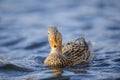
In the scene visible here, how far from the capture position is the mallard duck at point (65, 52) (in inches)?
620

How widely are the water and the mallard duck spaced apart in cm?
25

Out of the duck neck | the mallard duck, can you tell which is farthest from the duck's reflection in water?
the duck neck

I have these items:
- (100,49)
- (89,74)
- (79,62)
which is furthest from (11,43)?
(89,74)

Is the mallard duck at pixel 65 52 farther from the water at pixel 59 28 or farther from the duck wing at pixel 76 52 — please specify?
the water at pixel 59 28

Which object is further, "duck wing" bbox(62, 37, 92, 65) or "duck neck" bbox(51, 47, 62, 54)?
"duck wing" bbox(62, 37, 92, 65)

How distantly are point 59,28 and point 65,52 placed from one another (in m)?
6.39

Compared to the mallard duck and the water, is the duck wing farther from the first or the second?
the water

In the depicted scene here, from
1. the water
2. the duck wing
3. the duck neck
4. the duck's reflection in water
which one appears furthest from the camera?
the duck wing

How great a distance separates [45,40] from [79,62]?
486 cm

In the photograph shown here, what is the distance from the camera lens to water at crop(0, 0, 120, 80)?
51.5ft

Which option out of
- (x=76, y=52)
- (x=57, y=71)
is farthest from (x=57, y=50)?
(x=76, y=52)

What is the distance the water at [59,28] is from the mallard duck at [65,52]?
0.25 m

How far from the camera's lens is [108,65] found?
16328 millimetres

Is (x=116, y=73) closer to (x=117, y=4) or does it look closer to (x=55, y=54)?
(x=55, y=54)
